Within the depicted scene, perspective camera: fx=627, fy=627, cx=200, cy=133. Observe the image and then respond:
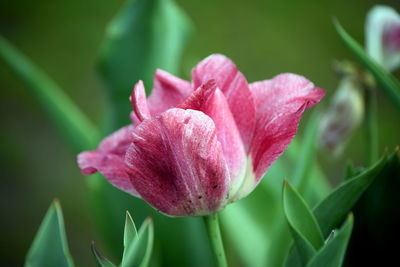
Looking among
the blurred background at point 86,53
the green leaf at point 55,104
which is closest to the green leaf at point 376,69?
the green leaf at point 55,104

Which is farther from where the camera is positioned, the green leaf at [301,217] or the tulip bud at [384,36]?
the tulip bud at [384,36]

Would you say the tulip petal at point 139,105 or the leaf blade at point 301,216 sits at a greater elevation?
the tulip petal at point 139,105

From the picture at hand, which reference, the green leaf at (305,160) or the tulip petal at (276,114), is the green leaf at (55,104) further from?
the tulip petal at (276,114)

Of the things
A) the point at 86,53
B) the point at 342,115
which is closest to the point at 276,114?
the point at 342,115

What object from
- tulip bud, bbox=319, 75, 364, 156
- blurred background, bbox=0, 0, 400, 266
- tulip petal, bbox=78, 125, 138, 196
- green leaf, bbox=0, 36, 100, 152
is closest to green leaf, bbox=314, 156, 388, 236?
tulip petal, bbox=78, 125, 138, 196

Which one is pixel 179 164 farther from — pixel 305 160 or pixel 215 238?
pixel 305 160

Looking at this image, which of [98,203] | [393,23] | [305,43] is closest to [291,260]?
[393,23]

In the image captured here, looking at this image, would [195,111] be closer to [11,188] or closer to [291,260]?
[291,260]
